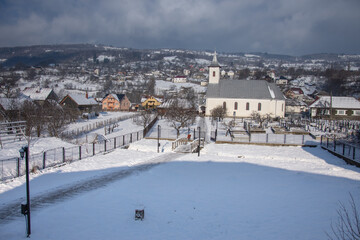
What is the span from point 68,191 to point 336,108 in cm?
5527

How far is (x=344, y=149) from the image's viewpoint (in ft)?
69.7

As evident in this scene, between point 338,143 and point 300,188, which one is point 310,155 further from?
point 300,188

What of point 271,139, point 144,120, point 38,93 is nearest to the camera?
point 271,139

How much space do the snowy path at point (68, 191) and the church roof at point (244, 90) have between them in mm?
38642

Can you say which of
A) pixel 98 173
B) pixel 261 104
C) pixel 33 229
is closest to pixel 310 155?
pixel 98 173

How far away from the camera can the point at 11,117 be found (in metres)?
30.6

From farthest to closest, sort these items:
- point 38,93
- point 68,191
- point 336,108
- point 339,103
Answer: point 38,93 < point 339,103 < point 336,108 < point 68,191

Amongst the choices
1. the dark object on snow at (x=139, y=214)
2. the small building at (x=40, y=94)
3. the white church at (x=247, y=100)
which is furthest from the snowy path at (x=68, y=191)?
the small building at (x=40, y=94)

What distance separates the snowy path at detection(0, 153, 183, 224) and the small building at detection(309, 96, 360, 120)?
47341 mm

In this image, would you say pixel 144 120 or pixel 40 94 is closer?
pixel 144 120

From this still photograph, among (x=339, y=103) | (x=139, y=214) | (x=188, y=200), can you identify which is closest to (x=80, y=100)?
(x=339, y=103)

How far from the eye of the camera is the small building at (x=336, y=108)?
52.0m

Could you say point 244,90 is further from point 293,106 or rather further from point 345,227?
point 345,227

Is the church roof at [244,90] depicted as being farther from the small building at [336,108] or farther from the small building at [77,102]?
the small building at [77,102]
